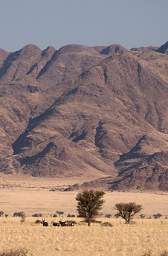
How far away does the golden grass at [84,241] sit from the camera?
32250mm

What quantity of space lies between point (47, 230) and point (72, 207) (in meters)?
58.9

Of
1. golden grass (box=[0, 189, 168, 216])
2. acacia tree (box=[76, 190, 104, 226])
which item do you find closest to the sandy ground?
golden grass (box=[0, 189, 168, 216])

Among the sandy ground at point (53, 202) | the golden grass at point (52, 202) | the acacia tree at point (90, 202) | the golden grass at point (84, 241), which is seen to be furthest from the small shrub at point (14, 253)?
the golden grass at point (52, 202)

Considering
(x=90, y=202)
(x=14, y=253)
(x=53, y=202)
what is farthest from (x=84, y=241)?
(x=53, y=202)

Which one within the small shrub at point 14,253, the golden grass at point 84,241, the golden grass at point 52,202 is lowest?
the golden grass at point 52,202

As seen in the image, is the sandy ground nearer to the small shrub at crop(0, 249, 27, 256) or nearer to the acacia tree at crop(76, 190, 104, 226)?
the acacia tree at crop(76, 190, 104, 226)

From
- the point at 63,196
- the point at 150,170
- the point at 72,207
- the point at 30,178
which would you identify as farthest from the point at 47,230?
the point at 30,178

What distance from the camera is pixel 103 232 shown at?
42781 millimetres

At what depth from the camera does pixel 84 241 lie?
36.7 metres

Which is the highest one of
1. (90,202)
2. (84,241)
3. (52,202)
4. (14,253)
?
(90,202)

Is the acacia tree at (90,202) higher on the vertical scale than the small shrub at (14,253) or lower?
higher

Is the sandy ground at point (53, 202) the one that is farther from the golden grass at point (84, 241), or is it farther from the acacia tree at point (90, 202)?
the golden grass at point (84, 241)

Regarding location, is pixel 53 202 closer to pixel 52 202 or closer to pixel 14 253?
pixel 52 202

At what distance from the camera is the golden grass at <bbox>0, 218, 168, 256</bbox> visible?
32250 millimetres
